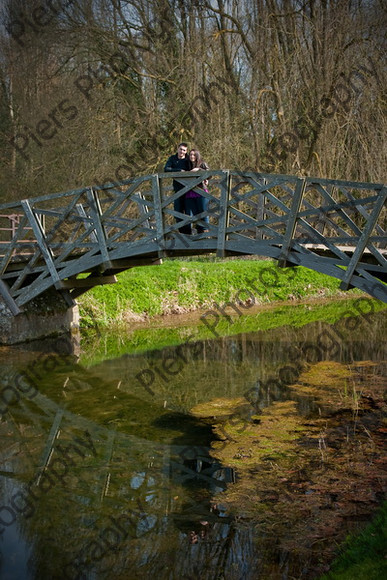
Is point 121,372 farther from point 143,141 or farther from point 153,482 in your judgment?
point 143,141

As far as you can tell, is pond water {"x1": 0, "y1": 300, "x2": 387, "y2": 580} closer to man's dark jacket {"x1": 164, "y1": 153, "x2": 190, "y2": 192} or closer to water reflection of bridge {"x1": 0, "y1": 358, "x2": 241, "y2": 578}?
water reflection of bridge {"x1": 0, "y1": 358, "x2": 241, "y2": 578}

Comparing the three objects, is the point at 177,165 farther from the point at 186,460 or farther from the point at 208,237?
the point at 186,460

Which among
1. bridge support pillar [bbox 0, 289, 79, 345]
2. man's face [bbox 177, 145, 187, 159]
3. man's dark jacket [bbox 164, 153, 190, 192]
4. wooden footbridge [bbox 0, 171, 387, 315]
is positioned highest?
man's face [bbox 177, 145, 187, 159]

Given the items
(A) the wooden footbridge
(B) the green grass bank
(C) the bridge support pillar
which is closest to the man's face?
(A) the wooden footbridge

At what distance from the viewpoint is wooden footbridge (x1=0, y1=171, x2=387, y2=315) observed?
8.80 m

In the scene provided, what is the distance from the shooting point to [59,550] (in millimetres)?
5391

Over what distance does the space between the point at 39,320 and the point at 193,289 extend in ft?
16.1

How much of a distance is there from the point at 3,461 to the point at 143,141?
16.0 m

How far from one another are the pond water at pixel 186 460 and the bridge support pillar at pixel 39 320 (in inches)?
19.8

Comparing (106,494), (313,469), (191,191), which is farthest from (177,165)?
(106,494)

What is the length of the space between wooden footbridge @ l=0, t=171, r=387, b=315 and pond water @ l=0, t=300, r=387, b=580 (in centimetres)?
154

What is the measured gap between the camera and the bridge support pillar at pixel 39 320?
13078 mm

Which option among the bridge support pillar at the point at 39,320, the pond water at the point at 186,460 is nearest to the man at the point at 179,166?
the pond water at the point at 186,460

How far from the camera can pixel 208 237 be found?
1078cm
